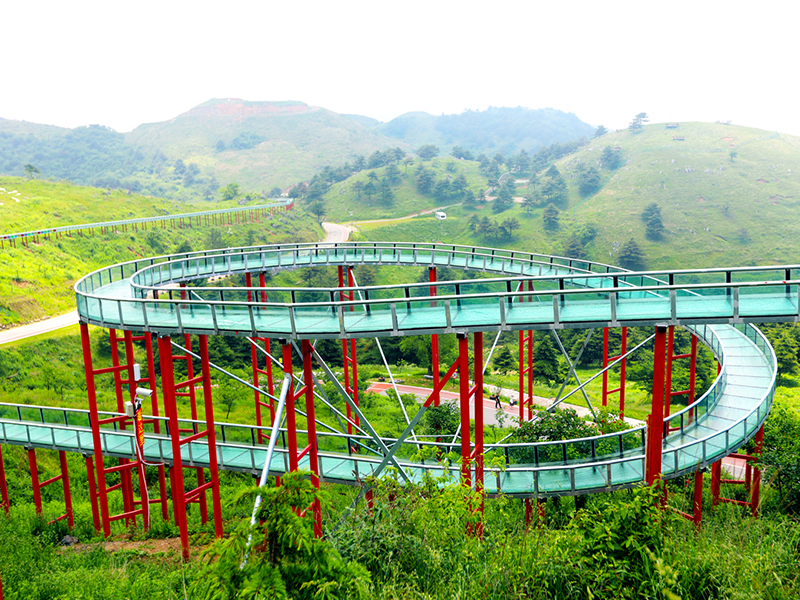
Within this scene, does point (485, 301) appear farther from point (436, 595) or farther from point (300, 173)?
point (300, 173)

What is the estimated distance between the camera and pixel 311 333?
533 inches

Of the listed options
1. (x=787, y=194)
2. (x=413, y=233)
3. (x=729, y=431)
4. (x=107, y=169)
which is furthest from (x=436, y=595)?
(x=107, y=169)

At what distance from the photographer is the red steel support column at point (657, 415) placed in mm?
13062

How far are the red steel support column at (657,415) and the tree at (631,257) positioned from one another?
76990 mm

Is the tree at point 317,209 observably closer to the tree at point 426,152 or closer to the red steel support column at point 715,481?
the tree at point 426,152

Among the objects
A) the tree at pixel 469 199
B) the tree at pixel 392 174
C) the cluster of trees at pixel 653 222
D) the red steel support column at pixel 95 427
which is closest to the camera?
the red steel support column at pixel 95 427

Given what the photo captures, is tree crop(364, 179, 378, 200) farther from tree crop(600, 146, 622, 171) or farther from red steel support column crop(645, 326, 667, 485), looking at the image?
red steel support column crop(645, 326, 667, 485)

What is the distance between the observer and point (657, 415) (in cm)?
1312

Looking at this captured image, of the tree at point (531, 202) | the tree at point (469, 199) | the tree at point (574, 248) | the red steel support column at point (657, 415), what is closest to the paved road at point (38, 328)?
the red steel support column at point (657, 415)

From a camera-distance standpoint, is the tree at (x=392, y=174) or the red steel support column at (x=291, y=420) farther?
the tree at (x=392, y=174)

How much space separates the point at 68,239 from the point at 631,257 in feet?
248

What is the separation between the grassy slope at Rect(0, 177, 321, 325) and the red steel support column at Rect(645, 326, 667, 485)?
41.0 m

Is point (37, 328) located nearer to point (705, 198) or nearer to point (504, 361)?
point (504, 361)

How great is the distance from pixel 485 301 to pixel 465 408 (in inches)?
113
